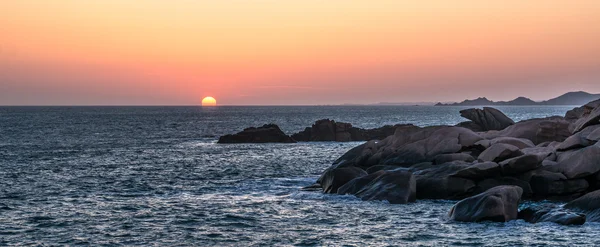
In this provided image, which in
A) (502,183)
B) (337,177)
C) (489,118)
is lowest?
(337,177)

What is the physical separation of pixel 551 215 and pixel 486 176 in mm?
6357

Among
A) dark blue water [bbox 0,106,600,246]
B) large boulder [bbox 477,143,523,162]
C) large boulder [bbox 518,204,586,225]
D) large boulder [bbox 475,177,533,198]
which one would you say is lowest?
dark blue water [bbox 0,106,600,246]

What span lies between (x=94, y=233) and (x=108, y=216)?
3.45 m

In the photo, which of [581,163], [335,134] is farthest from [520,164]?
[335,134]

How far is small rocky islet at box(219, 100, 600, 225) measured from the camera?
2553 cm

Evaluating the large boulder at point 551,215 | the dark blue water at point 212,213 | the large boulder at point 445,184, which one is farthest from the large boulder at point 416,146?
the large boulder at point 551,215

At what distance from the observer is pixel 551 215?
24969 mm

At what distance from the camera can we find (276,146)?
71.1m

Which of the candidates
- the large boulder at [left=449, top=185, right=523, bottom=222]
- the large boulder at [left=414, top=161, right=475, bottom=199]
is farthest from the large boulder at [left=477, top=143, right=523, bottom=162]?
the large boulder at [left=449, top=185, right=523, bottom=222]

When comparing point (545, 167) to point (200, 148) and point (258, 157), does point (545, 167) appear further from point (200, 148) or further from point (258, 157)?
point (200, 148)

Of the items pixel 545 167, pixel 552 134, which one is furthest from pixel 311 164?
pixel 545 167

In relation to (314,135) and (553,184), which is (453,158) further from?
(314,135)

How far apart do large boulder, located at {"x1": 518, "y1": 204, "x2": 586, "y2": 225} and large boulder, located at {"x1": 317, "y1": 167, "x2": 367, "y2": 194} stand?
1122cm

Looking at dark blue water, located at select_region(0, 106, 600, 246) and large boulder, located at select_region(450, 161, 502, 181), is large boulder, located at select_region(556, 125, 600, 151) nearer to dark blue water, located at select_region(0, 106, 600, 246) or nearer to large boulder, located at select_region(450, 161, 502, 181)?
large boulder, located at select_region(450, 161, 502, 181)
